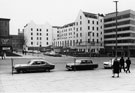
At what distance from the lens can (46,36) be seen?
112 meters

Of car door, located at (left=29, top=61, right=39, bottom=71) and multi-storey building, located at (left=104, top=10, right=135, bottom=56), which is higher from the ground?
multi-storey building, located at (left=104, top=10, right=135, bottom=56)

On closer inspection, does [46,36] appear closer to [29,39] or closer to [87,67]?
[29,39]

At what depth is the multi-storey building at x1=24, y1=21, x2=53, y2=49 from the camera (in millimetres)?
106606

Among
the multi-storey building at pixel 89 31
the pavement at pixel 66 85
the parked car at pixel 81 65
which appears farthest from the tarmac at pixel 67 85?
the multi-storey building at pixel 89 31

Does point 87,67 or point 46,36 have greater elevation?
point 46,36

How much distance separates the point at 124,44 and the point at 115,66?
61.4 m

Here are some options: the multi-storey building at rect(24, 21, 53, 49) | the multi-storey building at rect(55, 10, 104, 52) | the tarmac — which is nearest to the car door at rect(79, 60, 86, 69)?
the tarmac

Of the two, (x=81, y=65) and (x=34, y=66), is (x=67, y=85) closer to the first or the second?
(x=34, y=66)

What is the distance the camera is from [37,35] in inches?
4299

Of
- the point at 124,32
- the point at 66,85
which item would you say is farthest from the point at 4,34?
the point at 66,85

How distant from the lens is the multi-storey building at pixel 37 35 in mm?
106606

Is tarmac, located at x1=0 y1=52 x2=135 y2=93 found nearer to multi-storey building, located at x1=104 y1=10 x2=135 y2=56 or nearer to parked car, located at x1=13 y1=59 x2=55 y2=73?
parked car, located at x1=13 y1=59 x2=55 y2=73

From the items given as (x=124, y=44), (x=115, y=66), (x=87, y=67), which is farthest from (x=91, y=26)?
(x=115, y=66)

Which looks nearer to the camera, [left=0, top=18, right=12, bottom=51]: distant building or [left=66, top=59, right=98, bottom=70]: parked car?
[left=66, top=59, right=98, bottom=70]: parked car
